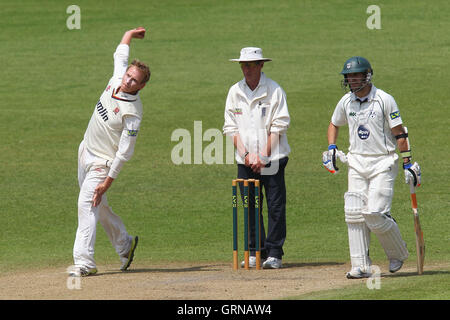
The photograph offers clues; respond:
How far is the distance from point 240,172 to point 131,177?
6.18 meters

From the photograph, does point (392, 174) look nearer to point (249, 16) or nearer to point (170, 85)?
point (170, 85)

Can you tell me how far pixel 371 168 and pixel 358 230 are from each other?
23.4 inches

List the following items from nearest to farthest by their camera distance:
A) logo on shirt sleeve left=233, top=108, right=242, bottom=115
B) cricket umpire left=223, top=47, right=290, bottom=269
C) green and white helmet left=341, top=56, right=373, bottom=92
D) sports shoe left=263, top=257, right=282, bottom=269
Answer: green and white helmet left=341, top=56, right=373, bottom=92, sports shoe left=263, top=257, right=282, bottom=269, cricket umpire left=223, top=47, right=290, bottom=269, logo on shirt sleeve left=233, top=108, right=242, bottom=115

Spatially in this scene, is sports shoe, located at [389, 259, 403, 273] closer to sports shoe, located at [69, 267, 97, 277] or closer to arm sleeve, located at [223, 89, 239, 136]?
arm sleeve, located at [223, 89, 239, 136]

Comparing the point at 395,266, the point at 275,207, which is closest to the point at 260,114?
the point at 275,207

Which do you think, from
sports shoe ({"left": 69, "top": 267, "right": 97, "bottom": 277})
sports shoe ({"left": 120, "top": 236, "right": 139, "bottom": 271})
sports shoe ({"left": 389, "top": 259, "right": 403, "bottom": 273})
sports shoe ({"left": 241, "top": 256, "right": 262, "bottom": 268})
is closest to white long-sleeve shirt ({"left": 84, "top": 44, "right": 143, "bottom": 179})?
sports shoe ({"left": 120, "top": 236, "right": 139, "bottom": 271})

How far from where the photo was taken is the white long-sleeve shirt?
9336 millimetres

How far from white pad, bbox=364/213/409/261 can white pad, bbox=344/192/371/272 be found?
115mm

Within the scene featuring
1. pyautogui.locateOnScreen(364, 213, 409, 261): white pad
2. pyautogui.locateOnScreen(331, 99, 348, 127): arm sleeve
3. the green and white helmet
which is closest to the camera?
pyautogui.locateOnScreen(364, 213, 409, 261): white pad

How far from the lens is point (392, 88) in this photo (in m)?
22.3

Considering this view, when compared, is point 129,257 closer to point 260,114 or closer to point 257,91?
point 260,114

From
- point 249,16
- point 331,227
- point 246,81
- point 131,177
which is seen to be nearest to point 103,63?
point 249,16

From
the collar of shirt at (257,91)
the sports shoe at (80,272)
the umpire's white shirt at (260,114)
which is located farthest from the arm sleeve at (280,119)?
the sports shoe at (80,272)

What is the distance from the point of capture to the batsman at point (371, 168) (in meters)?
8.73
